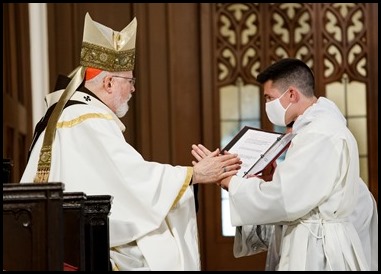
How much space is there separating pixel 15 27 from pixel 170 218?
337 centimetres

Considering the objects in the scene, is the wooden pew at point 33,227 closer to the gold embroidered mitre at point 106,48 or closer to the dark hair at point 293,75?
the gold embroidered mitre at point 106,48

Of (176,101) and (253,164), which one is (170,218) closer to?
(253,164)

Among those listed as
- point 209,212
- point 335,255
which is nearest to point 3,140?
point 209,212

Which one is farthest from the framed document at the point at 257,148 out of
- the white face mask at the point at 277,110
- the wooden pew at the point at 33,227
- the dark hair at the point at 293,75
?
the wooden pew at the point at 33,227

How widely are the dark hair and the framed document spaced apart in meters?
0.27

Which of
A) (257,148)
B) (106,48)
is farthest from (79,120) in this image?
(257,148)

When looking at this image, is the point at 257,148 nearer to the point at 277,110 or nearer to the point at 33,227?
the point at 277,110

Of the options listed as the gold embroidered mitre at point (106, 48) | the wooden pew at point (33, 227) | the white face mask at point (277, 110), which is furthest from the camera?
the gold embroidered mitre at point (106, 48)

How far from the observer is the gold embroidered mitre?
5.02 m

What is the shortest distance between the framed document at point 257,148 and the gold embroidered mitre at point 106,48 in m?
0.77

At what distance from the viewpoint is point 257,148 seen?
4789 millimetres

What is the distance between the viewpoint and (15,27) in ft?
24.8

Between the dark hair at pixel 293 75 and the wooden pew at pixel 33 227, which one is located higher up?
the dark hair at pixel 293 75

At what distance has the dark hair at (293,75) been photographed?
4801 mm
